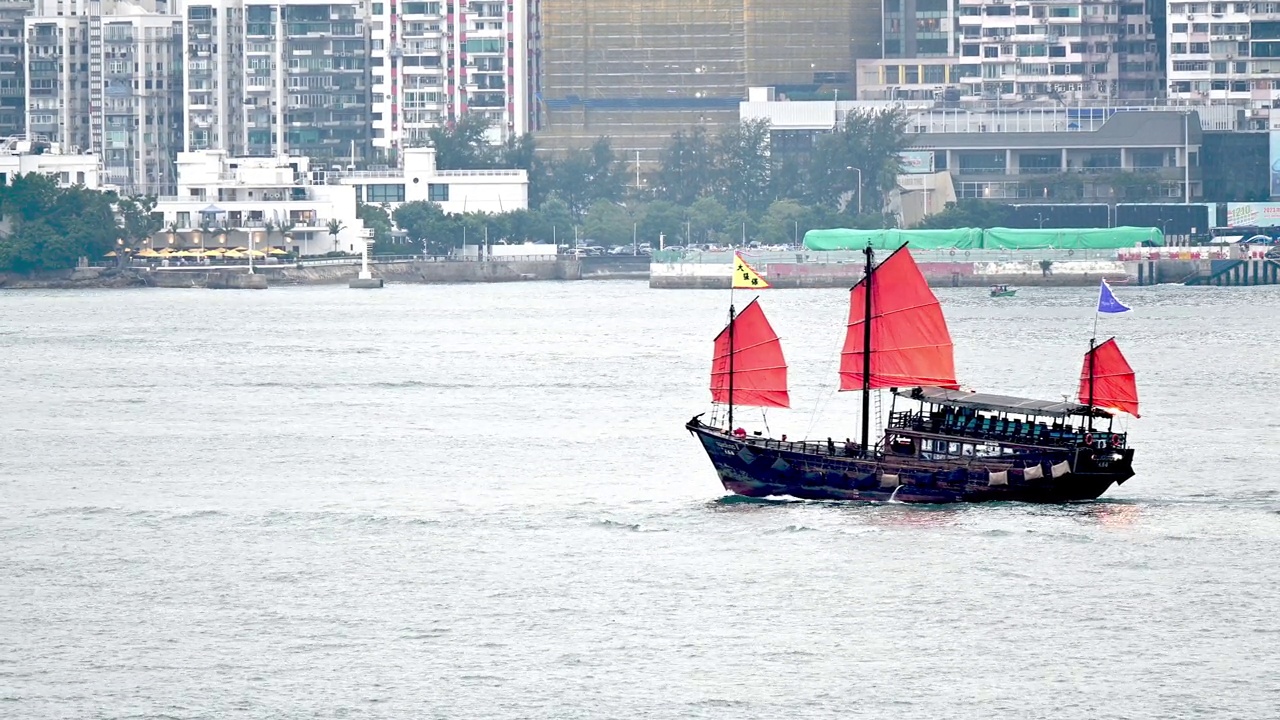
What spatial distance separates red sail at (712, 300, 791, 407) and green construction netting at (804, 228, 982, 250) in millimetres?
124495

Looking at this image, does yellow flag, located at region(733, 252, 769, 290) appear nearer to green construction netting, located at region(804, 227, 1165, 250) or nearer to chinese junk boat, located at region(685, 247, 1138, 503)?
chinese junk boat, located at region(685, 247, 1138, 503)

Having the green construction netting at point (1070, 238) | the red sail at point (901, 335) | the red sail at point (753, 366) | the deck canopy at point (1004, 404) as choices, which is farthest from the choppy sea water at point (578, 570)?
the green construction netting at point (1070, 238)

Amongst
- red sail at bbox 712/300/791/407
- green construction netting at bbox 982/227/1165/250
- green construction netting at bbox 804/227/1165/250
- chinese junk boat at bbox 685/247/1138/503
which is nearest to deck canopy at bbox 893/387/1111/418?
chinese junk boat at bbox 685/247/1138/503

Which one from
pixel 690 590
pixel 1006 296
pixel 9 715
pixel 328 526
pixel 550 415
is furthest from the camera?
pixel 1006 296

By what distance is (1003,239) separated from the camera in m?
193

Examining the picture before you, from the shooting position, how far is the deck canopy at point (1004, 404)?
62094mm

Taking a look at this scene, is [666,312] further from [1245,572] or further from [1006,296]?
[1245,572]

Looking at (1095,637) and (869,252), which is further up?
(869,252)

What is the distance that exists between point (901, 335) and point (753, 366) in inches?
151

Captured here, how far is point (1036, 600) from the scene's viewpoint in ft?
172

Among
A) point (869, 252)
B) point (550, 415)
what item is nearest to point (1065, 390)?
point (550, 415)

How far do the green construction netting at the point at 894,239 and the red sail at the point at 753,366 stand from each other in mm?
124495

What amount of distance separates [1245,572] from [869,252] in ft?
47.4

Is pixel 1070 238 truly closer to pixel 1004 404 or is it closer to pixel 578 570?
pixel 1004 404
